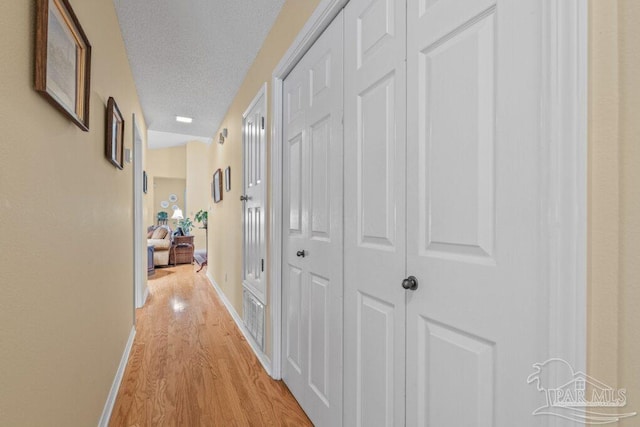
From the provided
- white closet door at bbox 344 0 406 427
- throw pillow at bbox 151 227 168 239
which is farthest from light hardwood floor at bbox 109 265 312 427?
throw pillow at bbox 151 227 168 239

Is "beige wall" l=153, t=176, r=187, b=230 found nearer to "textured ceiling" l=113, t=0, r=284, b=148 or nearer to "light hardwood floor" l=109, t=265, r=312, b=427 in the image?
"textured ceiling" l=113, t=0, r=284, b=148

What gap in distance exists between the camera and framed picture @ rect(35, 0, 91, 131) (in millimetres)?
860

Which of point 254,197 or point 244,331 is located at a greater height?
point 254,197

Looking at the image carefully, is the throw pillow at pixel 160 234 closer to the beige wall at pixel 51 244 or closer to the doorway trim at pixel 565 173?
the beige wall at pixel 51 244

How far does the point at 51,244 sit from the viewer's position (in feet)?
3.22

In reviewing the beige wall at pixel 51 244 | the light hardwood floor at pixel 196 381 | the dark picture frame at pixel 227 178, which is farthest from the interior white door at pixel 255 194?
the beige wall at pixel 51 244

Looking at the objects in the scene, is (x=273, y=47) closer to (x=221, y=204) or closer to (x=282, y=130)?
(x=282, y=130)

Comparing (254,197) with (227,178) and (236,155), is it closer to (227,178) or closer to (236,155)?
(236,155)

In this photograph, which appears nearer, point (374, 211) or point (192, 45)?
point (374, 211)

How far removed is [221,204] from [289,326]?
110 inches

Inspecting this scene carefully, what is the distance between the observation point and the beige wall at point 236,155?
1981 millimetres

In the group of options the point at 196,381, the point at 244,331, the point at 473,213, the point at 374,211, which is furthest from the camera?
the point at 244,331
